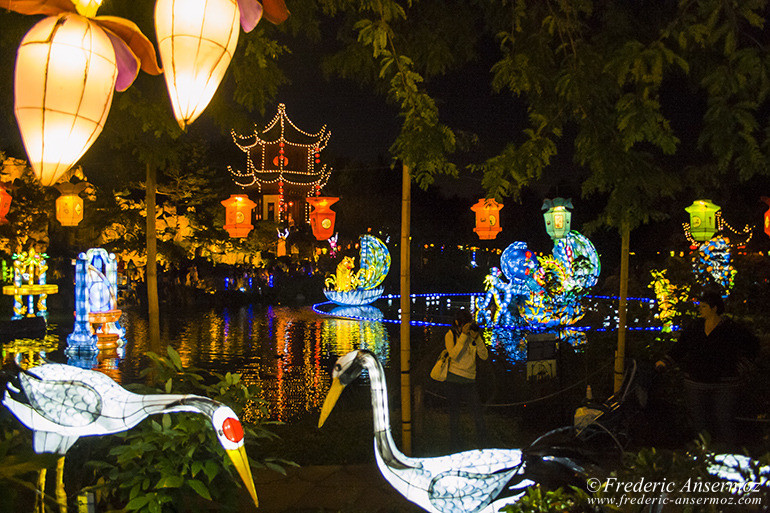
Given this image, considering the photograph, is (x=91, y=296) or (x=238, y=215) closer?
(x=91, y=296)

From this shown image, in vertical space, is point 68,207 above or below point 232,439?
above

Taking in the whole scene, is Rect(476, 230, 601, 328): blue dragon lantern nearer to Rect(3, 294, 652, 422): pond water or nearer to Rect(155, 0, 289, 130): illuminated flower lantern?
Rect(3, 294, 652, 422): pond water

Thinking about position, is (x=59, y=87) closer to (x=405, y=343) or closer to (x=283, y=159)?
(x=405, y=343)

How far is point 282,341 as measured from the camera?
14.7 meters

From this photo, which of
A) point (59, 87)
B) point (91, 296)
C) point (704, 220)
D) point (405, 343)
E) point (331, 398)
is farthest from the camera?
point (91, 296)

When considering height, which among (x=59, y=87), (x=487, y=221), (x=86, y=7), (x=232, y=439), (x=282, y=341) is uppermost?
(x=487, y=221)

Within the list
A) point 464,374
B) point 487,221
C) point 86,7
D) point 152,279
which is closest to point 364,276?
point 487,221

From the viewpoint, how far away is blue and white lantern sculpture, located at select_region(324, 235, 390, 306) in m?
22.5

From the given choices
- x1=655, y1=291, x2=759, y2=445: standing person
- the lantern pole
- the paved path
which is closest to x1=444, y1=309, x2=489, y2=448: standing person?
the lantern pole

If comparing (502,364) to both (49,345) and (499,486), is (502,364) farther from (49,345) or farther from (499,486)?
(49,345)

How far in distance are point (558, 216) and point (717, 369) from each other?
27.7 ft

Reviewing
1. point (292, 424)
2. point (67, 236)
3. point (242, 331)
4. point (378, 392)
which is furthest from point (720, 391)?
point (67, 236)

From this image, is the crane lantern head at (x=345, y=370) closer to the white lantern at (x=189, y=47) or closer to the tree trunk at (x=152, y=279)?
the white lantern at (x=189, y=47)

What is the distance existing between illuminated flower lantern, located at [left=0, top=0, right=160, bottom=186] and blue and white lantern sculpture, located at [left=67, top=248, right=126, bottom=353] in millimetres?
10467
